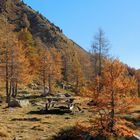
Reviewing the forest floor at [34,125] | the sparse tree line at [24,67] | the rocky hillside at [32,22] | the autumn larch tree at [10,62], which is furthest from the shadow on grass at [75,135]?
the rocky hillside at [32,22]

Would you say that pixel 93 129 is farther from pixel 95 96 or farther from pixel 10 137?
pixel 10 137

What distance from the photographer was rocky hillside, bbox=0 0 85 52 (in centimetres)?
15862

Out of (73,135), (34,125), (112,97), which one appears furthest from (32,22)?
(112,97)

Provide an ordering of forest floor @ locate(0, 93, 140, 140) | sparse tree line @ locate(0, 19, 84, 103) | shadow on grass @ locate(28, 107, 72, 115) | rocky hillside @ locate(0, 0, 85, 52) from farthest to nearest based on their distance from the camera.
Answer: rocky hillside @ locate(0, 0, 85, 52), sparse tree line @ locate(0, 19, 84, 103), shadow on grass @ locate(28, 107, 72, 115), forest floor @ locate(0, 93, 140, 140)

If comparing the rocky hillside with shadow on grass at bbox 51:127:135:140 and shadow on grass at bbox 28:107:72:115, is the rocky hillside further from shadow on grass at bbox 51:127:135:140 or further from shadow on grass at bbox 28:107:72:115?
shadow on grass at bbox 51:127:135:140

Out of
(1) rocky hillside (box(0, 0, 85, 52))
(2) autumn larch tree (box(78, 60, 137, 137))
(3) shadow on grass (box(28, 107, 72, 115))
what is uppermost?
(1) rocky hillside (box(0, 0, 85, 52))

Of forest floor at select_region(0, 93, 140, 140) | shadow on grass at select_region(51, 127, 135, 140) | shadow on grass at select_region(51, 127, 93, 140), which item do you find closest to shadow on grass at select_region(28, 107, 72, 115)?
forest floor at select_region(0, 93, 140, 140)

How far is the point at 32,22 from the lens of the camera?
167 meters

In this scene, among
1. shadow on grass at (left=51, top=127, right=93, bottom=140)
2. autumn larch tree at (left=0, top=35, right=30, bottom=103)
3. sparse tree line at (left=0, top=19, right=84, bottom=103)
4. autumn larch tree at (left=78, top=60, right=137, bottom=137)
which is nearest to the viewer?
autumn larch tree at (left=78, top=60, right=137, bottom=137)

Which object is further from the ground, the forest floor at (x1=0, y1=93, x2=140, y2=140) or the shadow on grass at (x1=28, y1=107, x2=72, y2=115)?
the shadow on grass at (x1=28, y1=107, x2=72, y2=115)

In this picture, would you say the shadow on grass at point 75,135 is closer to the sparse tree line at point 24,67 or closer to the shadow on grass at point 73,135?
the shadow on grass at point 73,135

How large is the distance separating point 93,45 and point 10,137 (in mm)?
33894

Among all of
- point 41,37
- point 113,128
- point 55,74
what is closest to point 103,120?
point 113,128

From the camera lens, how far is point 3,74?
52906mm
